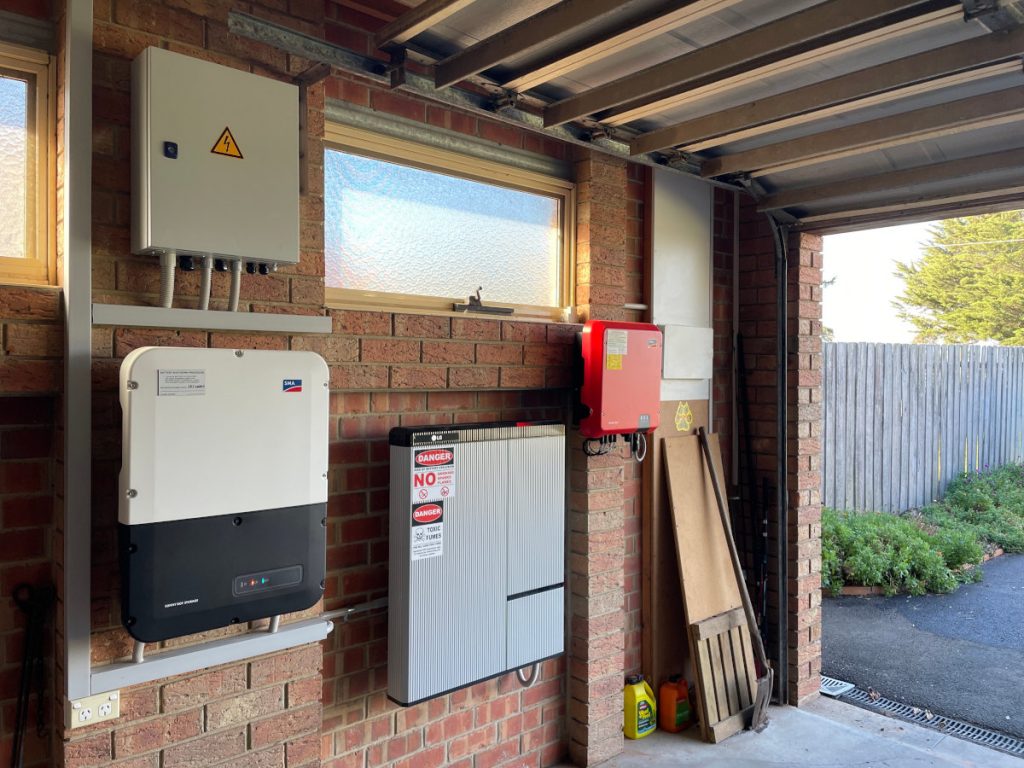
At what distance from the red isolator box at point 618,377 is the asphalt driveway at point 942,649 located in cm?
253

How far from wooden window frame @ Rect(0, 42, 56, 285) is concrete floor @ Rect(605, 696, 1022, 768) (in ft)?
9.85

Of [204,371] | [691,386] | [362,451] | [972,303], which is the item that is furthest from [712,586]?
[972,303]

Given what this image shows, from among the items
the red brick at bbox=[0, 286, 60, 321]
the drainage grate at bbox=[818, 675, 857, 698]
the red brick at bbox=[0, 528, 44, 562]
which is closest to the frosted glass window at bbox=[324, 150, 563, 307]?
the red brick at bbox=[0, 286, 60, 321]

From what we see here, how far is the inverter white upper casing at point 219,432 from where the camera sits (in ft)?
6.19

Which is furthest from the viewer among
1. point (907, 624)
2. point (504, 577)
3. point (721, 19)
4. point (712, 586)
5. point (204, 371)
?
point (907, 624)

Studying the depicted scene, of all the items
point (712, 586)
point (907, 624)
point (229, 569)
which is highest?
point (229, 569)

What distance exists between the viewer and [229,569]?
2031 millimetres

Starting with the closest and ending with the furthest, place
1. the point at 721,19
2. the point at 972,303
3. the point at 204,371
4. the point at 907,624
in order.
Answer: the point at 204,371 → the point at 721,19 → the point at 907,624 → the point at 972,303

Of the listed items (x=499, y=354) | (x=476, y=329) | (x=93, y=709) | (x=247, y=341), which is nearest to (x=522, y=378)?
(x=499, y=354)

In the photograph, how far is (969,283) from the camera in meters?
15.0

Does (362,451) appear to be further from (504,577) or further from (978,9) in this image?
(978,9)

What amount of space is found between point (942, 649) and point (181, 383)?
5.15 m

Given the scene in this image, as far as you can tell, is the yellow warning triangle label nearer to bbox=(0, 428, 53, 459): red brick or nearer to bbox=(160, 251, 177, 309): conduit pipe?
bbox=(160, 251, 177, 309): conduit pipe

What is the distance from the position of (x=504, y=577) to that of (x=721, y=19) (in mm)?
2083
